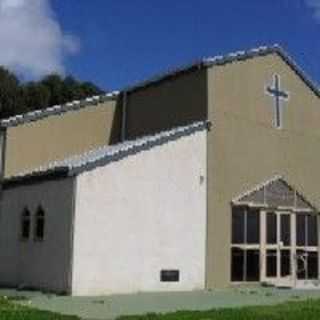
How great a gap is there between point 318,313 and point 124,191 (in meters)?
7.78

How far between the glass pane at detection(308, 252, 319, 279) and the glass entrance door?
3.61 feet

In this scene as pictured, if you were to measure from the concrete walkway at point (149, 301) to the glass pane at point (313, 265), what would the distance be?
3.95 meters

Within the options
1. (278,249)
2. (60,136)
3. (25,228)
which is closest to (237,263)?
(278,249)

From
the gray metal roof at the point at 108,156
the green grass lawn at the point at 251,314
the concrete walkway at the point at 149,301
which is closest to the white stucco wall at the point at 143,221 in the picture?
the gray metal roof at the point at 108,156

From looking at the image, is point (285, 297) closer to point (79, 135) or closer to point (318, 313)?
point (318, 313)

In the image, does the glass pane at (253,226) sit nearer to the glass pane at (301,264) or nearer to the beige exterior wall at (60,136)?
the glass pane at (301,264)

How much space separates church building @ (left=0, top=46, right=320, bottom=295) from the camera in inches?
890

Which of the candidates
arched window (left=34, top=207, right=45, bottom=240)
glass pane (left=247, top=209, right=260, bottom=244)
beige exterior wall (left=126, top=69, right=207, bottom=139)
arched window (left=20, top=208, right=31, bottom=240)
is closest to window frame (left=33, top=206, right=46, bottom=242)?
arched window (left=34, top=207, right=45, bottom=240)

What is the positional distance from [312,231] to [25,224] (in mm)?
10422

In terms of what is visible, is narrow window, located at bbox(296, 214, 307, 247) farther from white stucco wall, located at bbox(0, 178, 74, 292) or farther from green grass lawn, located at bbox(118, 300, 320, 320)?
green grass lawn, located at bbox(118, 300, 320, 320)

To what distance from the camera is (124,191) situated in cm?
2309

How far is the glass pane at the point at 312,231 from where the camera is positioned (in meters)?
28.9

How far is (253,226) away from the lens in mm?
26938

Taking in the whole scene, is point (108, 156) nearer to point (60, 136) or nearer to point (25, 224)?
point (25, 224)
